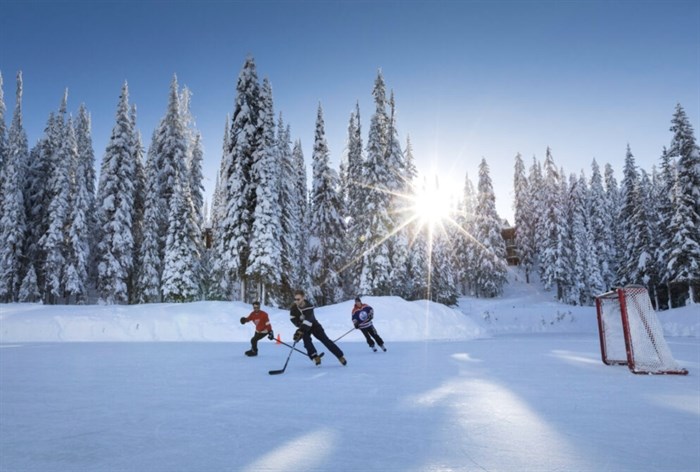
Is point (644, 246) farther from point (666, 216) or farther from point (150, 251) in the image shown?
point (150, 251)

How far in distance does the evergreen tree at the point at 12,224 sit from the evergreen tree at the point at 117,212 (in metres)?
7.41

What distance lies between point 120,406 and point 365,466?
3906 mm

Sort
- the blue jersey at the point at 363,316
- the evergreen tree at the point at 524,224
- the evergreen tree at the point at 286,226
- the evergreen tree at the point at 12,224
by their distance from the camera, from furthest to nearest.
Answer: the evergreen tree at the point at 524,224 < the evergreen tree at the point at 12,224 < the evergreen tree at the point at 286,226 < the blue jersey at the point at 363,316

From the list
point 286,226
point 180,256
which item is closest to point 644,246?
point 286,226

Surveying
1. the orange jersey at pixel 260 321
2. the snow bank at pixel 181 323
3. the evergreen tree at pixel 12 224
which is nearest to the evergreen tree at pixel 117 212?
the evergreen tree at pixel 12 224

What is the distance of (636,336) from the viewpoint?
29.6 ft

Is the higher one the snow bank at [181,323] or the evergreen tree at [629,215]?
the evergreen tree at [629,215]

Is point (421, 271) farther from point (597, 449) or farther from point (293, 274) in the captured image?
point (597, 449)

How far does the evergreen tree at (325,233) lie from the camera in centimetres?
3697

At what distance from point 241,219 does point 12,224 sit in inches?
901

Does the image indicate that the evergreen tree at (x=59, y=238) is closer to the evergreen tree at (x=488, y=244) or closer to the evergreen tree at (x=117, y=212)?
the evergreen tree at (x=117, y=212)

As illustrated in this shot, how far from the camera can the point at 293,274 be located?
32688 mm

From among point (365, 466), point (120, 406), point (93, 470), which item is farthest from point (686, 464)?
point (120, 406)

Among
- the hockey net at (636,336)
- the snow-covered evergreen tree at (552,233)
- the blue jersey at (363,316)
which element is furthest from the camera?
the snow-covered evergreen tree at (552,233)
